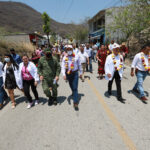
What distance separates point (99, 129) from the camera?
Result: 2951 mm

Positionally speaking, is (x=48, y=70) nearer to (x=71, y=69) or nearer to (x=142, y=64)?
(x=71, y=69)

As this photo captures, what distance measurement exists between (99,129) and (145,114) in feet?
4.83

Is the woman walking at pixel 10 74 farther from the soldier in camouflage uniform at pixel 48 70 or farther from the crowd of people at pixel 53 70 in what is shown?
the soldier in camouflage uniform at pixel 48 70

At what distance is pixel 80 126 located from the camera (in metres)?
3.10

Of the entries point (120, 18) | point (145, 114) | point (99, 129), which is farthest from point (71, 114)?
point (120, 18)

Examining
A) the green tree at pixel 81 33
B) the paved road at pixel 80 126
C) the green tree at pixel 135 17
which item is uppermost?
the green tree at pixel 81 33

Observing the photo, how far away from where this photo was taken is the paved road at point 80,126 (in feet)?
8.45

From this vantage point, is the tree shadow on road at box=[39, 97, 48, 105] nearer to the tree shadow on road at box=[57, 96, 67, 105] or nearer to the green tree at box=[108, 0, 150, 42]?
the tree shadow on road at box=[57, 96, 67, 105]

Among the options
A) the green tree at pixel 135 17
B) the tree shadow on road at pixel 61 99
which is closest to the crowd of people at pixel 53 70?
the tree shadow on road at pixel 61 99

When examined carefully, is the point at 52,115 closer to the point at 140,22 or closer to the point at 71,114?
the point at 71,114

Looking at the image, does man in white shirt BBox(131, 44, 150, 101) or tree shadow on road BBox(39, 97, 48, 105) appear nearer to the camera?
man in white shirt BBox(131, 44, 150, 101)

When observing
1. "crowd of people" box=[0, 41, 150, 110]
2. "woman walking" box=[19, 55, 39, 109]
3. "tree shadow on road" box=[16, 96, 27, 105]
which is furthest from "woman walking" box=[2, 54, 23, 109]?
"tree shadow on road" box=[16, 96, 27, 105]

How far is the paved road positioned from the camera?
257 centimetres

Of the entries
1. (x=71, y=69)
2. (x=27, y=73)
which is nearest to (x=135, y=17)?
(x=71, y=69)
